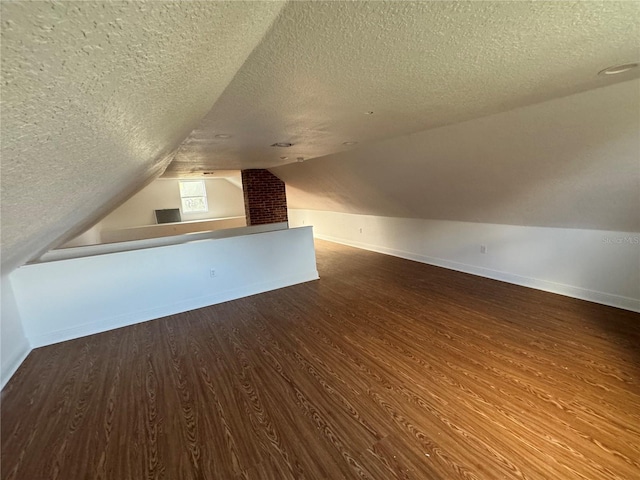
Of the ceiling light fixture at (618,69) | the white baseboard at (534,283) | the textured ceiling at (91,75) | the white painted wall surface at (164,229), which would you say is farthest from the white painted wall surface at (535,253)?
the white painted wall surface at (164,229)

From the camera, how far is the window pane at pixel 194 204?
9.55 metres

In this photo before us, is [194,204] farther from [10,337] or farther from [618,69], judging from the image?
[618,69]

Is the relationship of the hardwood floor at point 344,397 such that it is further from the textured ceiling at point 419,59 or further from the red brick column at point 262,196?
the red brick column at point 262,196

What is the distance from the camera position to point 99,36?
44 centimetres

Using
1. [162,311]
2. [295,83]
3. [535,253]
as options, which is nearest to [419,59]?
[295,83]

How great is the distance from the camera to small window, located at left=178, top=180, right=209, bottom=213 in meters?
9.49

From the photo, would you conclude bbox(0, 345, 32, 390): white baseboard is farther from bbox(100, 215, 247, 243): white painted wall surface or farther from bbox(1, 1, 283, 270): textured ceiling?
bbox(100, 215, 247, 243): white painted wall surface

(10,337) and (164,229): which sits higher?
(164,229)

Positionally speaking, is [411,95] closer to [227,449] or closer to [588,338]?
[227,449]

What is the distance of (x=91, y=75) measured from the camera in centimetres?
52

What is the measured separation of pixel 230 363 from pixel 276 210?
5193mm

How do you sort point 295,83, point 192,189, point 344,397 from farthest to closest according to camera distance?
1. point 192,189
2. point 344,397
3. point 295,83

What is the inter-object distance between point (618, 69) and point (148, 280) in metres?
4.47

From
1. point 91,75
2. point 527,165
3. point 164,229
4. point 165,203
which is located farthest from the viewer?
point 165,203
